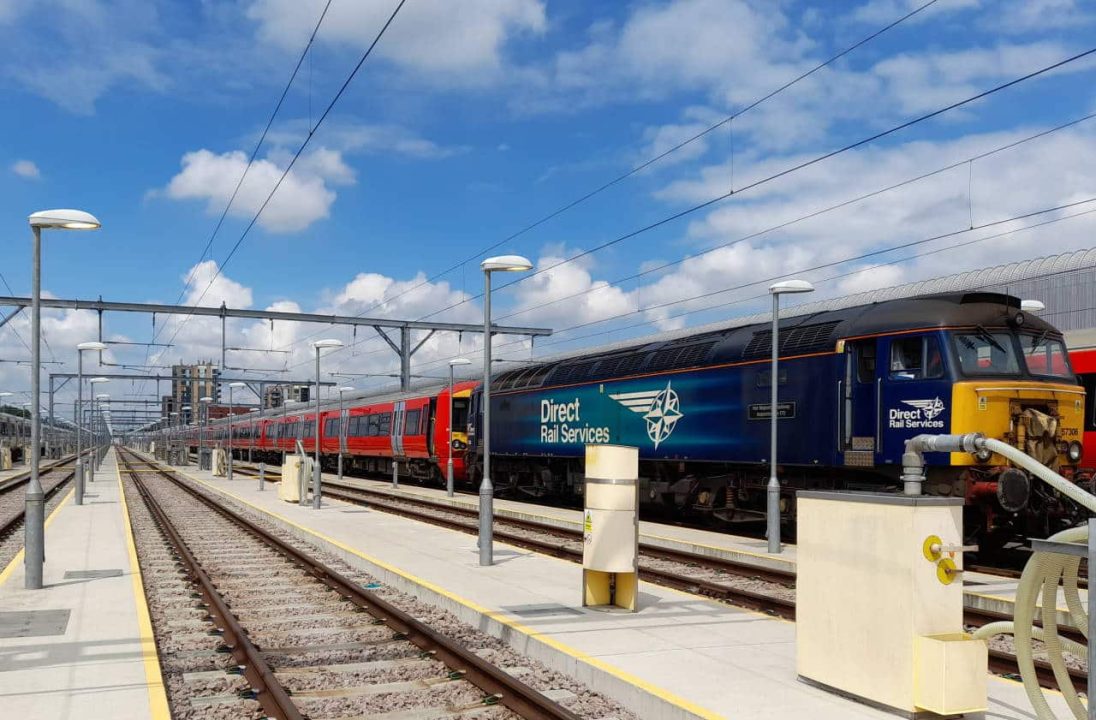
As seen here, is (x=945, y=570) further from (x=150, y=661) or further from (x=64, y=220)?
(x=64, y=220)

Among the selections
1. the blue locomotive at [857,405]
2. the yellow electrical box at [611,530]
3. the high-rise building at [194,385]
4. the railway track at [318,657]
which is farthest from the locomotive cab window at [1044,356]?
the high-rise building at [194,385]

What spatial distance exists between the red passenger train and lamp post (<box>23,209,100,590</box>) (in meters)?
13.9

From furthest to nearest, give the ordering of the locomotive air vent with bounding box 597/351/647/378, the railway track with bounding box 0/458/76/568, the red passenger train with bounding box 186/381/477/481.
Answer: the red passenger train with bounding box 186/381/477/481
the locomotive air vent with bounding box 597/351/647/378
the railway track with bounding box 0/458/76/568

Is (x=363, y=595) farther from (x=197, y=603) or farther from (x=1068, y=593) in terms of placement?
(x=1068, y=593)

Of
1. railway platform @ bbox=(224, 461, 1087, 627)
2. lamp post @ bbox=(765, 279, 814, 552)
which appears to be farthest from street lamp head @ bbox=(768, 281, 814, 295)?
railway platform @ bbox=(224, 461, 1087, 627)

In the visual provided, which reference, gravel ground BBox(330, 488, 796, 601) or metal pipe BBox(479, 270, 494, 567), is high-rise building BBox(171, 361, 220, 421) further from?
metal pipe BBox(479, 270, 494, 567)

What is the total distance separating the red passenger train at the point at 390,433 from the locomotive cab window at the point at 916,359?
16.7 m

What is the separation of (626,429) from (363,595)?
1096 centimetres

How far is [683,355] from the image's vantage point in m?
19.9

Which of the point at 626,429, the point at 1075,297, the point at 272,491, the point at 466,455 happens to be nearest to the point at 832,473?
the point at 626,429

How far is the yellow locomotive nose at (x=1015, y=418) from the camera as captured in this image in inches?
529

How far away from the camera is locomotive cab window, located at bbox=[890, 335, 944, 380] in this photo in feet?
45.7

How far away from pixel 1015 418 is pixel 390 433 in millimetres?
30450

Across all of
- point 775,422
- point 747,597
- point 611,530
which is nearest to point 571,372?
point 775,422
